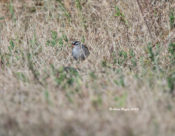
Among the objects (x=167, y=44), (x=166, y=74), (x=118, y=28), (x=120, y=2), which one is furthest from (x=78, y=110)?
(x=120, y=2)

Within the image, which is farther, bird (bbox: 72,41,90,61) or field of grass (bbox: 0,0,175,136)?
bird (bbox: 72,41,90,61)

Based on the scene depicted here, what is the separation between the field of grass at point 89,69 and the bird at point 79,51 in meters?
0.10

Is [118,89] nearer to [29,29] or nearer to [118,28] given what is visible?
[118,28]

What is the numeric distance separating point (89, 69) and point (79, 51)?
2.49 ft

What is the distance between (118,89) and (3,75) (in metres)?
1.57

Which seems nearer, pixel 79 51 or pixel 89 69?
pixel 89 69

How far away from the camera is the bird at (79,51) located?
18.2 ft

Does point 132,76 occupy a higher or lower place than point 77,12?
lower

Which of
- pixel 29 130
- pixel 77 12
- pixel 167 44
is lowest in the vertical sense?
pixel 29 130

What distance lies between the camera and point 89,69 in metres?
4.77

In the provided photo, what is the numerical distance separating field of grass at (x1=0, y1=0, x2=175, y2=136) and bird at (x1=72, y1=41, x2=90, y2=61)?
10cm

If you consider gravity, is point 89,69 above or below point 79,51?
below

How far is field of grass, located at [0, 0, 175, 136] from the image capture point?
342 centimetres

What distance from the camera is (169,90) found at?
3963mm
